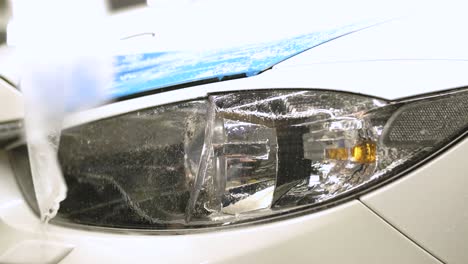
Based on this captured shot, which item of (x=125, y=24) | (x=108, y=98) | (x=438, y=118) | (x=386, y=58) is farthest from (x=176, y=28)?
(x=438, y=118)

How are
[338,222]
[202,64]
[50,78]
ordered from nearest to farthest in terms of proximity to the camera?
[338,222], [50,78], [202,64]

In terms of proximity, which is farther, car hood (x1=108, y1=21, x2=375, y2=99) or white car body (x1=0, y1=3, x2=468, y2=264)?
car hood (x1=108, y1=21, x2=375, y2=99)

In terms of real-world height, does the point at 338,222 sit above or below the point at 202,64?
below

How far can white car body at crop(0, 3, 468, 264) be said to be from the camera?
1.15 m

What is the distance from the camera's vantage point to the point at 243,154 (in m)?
1.22

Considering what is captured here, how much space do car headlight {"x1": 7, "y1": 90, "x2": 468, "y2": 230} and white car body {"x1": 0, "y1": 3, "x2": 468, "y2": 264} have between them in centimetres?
3

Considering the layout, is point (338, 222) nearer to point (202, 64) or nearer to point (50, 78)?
point (202, 64)

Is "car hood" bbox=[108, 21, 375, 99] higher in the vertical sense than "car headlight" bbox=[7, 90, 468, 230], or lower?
higher

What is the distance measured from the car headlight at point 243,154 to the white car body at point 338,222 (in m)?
0.03

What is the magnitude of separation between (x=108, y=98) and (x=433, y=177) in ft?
2.77

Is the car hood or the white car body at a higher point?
the car hood

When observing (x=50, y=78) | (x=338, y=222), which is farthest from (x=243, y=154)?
(x=50, y=78)

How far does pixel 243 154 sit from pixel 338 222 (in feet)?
0.94

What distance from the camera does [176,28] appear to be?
2229 mm
